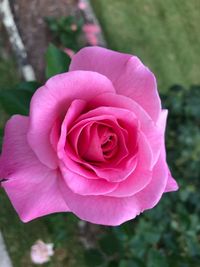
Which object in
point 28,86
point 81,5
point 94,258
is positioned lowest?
point 94,258

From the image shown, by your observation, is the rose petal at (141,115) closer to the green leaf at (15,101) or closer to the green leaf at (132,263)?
the green leaf at (15,101)

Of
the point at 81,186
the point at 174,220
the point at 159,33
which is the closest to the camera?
the point at 81,186

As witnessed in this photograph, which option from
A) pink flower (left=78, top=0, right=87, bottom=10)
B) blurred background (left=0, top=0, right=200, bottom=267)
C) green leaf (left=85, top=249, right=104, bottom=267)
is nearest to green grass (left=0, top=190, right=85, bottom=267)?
blurred background (left=0, top=0, right=200, bottom=267)

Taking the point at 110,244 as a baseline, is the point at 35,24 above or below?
above

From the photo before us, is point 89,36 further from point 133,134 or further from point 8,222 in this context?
point 133,134

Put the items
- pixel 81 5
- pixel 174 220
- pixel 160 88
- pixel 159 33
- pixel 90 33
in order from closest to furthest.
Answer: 1. pixel 174 220
2. pixel 90 33
3. pixel 81 5
4. pixel 160 88
5. pixel 159 33

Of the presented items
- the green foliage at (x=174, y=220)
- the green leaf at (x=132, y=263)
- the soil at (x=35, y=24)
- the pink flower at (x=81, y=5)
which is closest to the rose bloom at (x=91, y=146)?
the green foliage at (x=174, y=220)

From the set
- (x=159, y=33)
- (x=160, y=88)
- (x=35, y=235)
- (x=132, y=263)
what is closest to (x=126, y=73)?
(x=132, y=263)

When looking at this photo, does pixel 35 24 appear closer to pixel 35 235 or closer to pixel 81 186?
pixel 35 235
